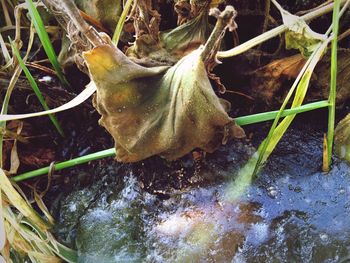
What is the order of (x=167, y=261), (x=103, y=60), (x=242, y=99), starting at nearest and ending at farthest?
1. (x=103, y=60)
2. (x=167, y=261)
3. (x=242, y=99)

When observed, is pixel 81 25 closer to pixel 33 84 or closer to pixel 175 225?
pixel 33 84

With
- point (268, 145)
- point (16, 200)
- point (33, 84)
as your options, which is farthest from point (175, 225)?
point (33, 84)

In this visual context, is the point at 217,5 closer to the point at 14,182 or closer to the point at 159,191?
the point at 159,191

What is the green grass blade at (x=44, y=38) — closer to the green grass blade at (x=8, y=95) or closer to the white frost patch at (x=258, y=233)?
the green grass blade at (x=8, y=95)

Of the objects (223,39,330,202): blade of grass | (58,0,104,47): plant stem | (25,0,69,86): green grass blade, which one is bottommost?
(223,39,330,202): blade of grass

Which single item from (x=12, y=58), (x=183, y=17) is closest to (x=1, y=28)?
(x=12, y=58)

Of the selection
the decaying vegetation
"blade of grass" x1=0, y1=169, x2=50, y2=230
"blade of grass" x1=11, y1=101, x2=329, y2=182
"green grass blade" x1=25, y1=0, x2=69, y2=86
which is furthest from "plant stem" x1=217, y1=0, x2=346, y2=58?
"blade of grass" x1=0, y1=169, x2=50, y2=230

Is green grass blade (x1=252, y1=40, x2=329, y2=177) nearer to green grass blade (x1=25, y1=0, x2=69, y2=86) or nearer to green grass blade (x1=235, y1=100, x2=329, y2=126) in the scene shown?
green grass blade (x1=235, y1=100, x2=329, y2=126)
